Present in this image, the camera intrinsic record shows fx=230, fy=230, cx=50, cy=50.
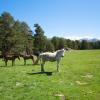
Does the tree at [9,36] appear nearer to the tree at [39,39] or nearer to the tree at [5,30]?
the tree at [5,30]

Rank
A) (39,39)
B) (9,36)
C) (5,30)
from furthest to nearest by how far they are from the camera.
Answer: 1. (39,39)
2. (5,30)
3. (9,36)

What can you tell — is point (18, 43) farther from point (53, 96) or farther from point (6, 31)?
point (53, 96)

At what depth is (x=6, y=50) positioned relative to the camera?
73.8 meters

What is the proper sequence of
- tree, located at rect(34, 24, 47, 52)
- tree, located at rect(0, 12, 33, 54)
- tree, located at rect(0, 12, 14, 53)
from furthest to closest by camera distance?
tree, located at rect(34, 24, 47, 52) < tree, located at rect(0, 12, 14, 53) < tree, located at rect(0, 12, 33, 54)

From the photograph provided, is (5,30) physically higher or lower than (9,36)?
higher

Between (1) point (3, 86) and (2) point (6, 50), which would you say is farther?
(2) point (6, 50)

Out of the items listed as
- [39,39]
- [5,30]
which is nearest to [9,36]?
[5,30]

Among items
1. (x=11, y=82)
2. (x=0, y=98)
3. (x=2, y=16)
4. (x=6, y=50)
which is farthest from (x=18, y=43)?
(x=0, y=98)

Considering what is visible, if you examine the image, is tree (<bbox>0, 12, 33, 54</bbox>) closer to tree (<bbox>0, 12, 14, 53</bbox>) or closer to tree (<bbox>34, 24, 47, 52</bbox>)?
tree (<bbox>0, 12, 14, 53</bbox>)

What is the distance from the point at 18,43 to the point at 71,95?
61772mm

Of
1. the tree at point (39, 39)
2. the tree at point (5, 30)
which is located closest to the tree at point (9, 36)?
the tree at point (5, 30)

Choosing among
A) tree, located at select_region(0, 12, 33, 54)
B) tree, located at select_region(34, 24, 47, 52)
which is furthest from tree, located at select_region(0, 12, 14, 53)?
tree, located at select_region(34, 24, 47, 52)

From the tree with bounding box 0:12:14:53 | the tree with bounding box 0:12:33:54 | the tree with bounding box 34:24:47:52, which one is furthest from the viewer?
the tree with bounding box 34:24:47:52

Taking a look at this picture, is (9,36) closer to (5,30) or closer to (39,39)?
(5,30)
